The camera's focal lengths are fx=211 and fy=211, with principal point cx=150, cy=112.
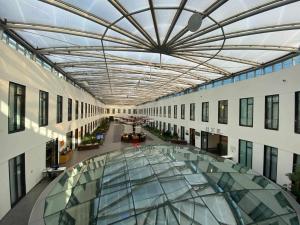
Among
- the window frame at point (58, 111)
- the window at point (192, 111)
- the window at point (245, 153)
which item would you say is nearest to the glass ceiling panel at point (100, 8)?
the window frame at point (58, 111)

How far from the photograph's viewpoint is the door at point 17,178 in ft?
29.7

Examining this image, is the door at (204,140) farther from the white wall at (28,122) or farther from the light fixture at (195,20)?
the light fixture at (195,20)

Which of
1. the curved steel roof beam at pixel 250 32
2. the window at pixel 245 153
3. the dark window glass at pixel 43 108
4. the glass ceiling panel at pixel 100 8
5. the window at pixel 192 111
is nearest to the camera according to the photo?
the glass ceiling panel at pixel 100 8

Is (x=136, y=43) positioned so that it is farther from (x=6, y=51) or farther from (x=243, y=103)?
(x=243, y=103)

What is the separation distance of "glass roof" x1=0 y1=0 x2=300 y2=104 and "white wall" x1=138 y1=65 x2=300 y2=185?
1.55 m

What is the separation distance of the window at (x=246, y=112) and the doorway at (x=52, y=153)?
13.4 metres

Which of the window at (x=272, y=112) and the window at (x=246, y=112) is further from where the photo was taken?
the window at (x=246, y=112)

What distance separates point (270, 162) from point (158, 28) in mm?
10017

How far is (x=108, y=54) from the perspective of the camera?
13.3 metres

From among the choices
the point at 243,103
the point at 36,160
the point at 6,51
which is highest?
the point at 6,51

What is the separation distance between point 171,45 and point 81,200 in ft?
27.9

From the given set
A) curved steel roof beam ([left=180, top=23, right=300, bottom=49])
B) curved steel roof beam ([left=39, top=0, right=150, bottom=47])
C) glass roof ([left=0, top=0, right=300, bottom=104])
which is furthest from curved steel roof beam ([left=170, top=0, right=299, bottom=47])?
curved steel roof beam ([left=39, top=0, right=150, bottom=47])

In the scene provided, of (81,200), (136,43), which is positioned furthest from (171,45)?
(81,200)

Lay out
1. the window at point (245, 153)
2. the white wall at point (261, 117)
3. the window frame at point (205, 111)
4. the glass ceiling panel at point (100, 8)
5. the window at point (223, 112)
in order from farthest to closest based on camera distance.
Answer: the window frame at point (205, 111) < the window at point (223, 112) < the window at point (245, 153) < the white wall at point (261, 117) < the glass ceiling panel at point (100, 8)
